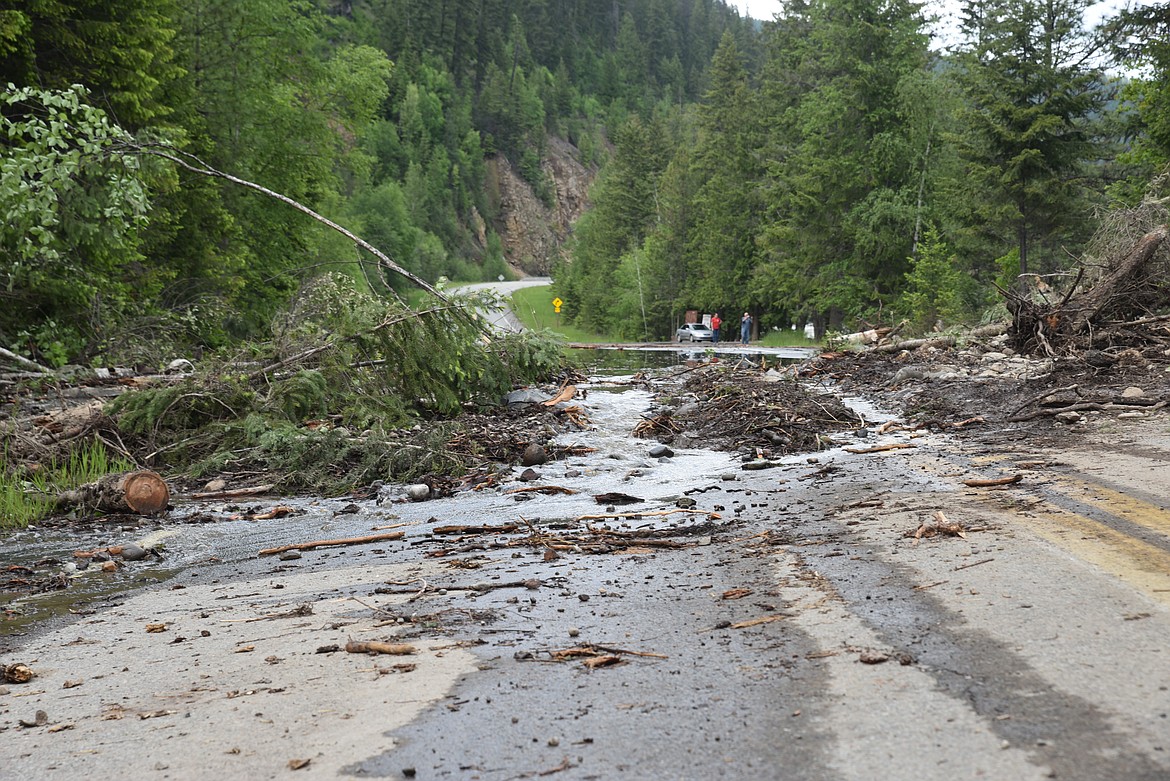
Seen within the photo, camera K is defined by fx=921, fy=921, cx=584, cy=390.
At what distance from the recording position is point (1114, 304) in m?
14.8

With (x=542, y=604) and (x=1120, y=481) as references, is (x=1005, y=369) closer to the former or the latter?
(x=1120, y=481)

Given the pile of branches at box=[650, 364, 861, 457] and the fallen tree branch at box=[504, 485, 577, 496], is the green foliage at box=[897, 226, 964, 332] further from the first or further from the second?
the fallen tree branch at box=[504, 485, 577, 496]

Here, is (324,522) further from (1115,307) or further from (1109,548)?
(1115,307)

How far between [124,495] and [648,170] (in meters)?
64.4

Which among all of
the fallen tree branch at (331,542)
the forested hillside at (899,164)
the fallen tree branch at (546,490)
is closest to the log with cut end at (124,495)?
the fallen tree branch at (331,542)

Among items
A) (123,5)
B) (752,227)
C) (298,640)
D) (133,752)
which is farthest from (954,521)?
(752,227)

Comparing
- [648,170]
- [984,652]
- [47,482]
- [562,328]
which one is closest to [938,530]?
[984,652]

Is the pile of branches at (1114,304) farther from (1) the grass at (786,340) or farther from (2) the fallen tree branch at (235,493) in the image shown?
(1) the grass at (786,340)

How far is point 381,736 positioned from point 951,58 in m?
46.5

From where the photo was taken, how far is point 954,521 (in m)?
5.69

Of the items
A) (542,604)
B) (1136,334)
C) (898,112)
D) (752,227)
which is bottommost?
(542,604)

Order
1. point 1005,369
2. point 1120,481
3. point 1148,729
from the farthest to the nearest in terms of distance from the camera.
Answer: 1. point 1005,369
2. point 1120,481
3. point 1148,729

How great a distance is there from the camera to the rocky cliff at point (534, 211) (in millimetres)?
125938

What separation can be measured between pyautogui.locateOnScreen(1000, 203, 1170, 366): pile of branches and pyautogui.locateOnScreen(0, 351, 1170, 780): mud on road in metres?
6.88
